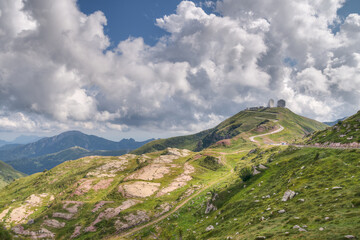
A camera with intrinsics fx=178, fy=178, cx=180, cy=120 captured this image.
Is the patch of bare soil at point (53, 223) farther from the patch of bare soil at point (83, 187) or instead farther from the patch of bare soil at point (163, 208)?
the patch of bare soil at point (163, 208)

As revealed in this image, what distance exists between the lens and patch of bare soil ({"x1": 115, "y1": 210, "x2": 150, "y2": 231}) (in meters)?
74.6

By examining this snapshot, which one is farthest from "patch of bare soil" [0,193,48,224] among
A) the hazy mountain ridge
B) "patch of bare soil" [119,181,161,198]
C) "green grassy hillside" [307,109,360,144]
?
"green grassy hillside" [307,109,360,144]

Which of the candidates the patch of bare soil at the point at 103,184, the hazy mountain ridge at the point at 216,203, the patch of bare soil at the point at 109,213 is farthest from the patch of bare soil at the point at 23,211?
the patch of bare soil at the point at 109,213

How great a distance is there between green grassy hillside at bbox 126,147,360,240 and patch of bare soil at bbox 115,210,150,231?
439 inches

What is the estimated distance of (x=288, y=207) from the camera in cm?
3594

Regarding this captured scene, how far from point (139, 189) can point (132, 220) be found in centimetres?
3092

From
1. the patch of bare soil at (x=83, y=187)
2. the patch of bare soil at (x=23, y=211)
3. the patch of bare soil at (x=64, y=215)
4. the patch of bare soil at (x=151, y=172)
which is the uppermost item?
the patch of bare soil at (x=151, y=172)

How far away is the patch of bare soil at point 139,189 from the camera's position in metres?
103

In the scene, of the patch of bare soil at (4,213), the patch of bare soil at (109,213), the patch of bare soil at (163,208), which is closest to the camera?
the patch of bare soil at (109,213)

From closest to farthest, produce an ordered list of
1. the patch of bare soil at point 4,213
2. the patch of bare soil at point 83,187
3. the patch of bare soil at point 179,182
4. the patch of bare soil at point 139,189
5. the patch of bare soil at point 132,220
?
the patch of bare soil at point 132,220, the patch of bare soil at point 139,189, the patch of bare soil at point 179,182, the patch of bare soil at point 4,213, the patch of bare soil at point 83,187

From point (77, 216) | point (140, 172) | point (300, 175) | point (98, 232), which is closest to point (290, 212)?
point (300, 175)

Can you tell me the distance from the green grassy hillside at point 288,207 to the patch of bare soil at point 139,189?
1484 inches

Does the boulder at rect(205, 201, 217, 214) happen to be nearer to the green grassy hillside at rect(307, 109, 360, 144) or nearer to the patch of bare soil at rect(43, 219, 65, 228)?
the green grassy hillside at rect(307, 109, 360, 144)

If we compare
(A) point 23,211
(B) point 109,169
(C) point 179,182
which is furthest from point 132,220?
(B) point 109,169
